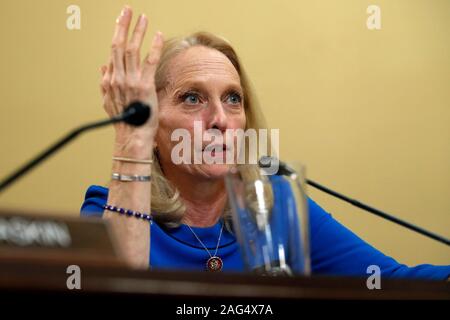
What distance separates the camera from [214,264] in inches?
52.2

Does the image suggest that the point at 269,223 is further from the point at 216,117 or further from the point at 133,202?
the point at 216,117

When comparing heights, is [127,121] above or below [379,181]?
above

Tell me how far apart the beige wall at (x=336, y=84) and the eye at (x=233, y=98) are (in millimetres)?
489

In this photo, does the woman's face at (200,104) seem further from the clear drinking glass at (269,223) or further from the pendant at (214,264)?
the clear drinking glass at (269,223)

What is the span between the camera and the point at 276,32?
198cm

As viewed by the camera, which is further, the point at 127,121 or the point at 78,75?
the point at 78,75

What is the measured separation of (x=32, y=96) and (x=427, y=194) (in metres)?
1.34

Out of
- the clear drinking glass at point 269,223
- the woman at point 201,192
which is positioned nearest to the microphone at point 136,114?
the clear drinking glass at point 269,223

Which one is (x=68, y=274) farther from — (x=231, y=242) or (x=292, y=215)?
(x=231, y=242)

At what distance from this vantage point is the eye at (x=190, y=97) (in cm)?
140

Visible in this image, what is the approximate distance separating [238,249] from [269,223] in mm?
635
